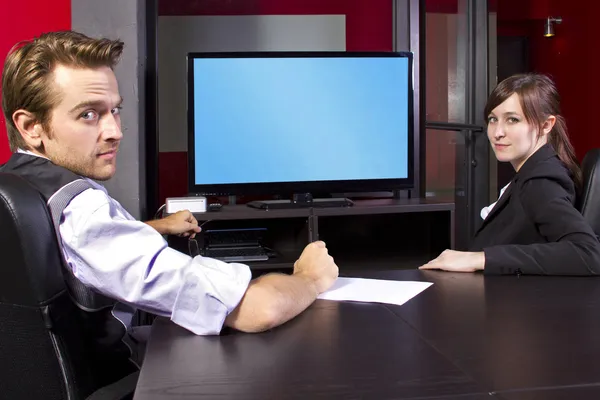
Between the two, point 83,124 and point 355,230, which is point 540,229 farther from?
point 355,230

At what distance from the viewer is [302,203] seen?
3.23 meters

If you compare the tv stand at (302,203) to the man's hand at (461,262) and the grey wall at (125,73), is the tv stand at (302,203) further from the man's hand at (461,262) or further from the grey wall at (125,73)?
the man's hand at (461,262)

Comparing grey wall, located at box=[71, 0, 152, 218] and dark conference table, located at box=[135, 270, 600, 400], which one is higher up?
grey wall, located at box=[71, 0, 152, 218]

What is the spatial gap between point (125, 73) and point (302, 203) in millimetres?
1041

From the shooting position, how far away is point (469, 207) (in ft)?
14.0

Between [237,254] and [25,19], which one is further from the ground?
[25,19]

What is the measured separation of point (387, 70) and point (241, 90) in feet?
2.52

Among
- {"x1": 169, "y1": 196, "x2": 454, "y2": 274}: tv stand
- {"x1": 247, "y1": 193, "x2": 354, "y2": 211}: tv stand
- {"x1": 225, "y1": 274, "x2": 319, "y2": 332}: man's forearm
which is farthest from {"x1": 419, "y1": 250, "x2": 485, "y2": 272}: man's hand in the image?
{"x1": 247, "y1": 193, "x2": 354, "y2": 211}: tv stand

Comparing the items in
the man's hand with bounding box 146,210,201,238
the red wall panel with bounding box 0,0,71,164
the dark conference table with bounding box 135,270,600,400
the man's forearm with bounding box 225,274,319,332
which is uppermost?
the red wall panel with bounding box 0,0,71,164

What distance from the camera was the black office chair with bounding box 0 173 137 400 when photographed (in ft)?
3.33

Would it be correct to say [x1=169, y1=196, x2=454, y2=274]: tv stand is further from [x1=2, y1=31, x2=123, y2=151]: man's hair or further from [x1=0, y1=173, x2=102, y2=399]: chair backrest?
[x1=0, y1=173, x2=102, y2=399]: chair backrest

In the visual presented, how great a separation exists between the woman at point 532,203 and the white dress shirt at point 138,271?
763 millimetres

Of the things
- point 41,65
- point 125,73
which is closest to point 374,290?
point 41,65

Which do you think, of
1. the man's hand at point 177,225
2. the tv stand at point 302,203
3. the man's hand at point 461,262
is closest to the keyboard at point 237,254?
the tv stand at point 302,203
